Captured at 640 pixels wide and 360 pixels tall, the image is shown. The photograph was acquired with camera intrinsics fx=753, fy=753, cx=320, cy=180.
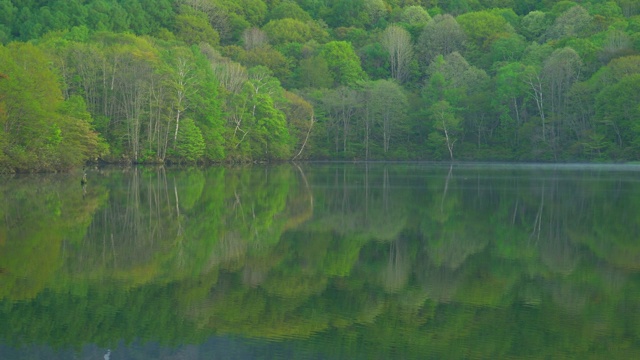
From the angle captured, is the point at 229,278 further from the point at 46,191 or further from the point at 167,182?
the point at 167,182

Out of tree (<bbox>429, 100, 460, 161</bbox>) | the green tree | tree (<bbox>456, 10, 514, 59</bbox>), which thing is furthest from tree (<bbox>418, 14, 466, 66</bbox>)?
tree (<bbox>429, 100, 460, 161</bbox>)

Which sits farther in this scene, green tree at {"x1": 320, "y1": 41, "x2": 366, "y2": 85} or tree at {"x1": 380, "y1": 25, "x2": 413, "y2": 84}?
tree at {"x1": 380, "y1": 25, "x2": 413, "y2": 84}

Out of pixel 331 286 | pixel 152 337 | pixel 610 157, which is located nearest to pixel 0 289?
pixel 152 337

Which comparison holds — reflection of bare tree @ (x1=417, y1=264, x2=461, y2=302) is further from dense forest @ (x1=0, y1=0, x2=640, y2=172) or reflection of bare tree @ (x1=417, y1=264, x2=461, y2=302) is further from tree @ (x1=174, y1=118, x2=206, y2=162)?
tree @ (x1=174, y1=118, x2=206, y2=162)

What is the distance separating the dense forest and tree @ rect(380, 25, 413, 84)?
227mm

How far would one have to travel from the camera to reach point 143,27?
107m

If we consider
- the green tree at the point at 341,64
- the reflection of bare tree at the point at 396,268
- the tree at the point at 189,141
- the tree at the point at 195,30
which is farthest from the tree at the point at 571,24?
the reflection of bare tree at the point at 396,268

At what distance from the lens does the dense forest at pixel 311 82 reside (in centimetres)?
6494

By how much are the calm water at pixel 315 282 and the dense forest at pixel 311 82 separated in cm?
2686

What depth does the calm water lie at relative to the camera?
406 inches

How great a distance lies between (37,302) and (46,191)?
22980 millimetres

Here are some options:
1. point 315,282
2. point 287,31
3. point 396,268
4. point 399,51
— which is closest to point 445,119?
point 399,51

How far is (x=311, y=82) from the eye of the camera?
105750mm

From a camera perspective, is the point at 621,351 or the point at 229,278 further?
the point at 229,278
